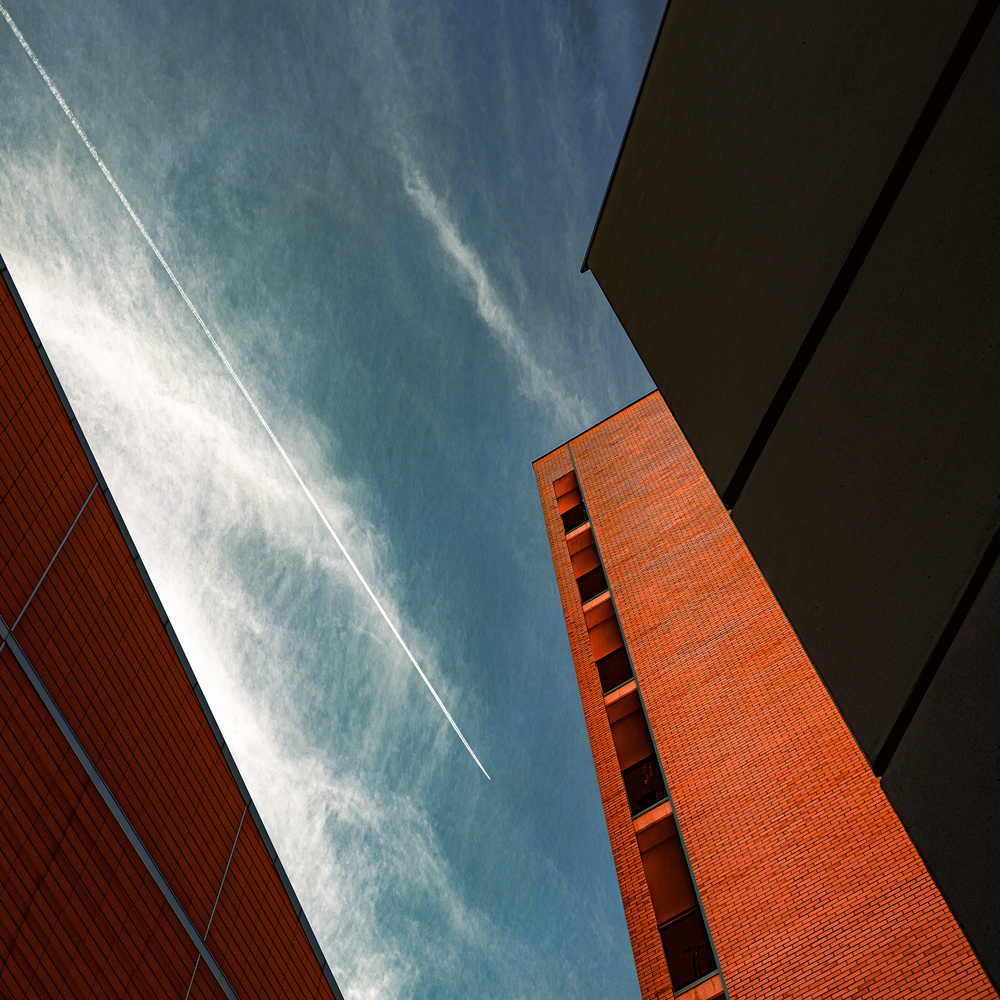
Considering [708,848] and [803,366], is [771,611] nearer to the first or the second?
[708,848]

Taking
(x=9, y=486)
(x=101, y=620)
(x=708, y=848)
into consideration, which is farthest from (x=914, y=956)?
(x=9, y=486)

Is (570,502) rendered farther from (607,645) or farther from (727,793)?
(727,793)

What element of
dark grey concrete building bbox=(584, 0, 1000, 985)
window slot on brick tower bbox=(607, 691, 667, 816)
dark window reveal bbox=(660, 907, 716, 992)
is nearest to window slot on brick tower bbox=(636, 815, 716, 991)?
dark window reveal bbox=(660, 907, 716, 992)

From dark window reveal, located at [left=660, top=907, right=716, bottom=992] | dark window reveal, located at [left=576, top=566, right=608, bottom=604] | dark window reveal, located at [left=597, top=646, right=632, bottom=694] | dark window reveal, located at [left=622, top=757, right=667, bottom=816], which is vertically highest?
dark window reveal, located at [left=576, top=566, right=608, bottom=604]

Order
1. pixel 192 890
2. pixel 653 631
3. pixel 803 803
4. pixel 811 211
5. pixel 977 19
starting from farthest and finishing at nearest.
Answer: pixel 653 631, pixel 803 803, pixel 192 890, pixel 811 211, pixel 977 19

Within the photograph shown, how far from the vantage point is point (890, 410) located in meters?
1.95

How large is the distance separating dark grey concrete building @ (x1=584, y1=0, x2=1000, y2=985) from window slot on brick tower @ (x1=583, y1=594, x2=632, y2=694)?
18.3 meters

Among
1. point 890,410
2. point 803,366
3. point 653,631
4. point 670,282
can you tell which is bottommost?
point 890,410

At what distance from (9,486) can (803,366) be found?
10829 mm

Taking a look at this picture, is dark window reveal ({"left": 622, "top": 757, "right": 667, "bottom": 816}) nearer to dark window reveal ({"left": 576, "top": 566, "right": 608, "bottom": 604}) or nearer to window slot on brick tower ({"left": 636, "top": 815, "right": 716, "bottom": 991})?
window slot on brick tower ({"left": 636, "top": 815, "right": 716, "bottom": 991})

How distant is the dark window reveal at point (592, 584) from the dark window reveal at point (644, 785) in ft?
19.8

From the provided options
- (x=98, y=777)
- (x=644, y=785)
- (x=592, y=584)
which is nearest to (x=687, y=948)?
(x=644, y=785)

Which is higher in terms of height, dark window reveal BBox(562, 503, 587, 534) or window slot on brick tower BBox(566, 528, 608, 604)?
dark window reveal BBox(562, 503, 587, 534)

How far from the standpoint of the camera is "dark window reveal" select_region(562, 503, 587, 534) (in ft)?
A: 88.5
